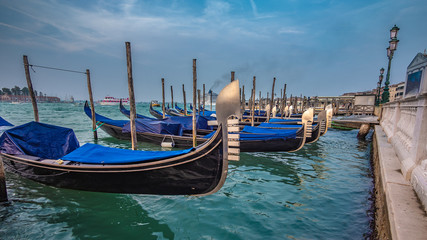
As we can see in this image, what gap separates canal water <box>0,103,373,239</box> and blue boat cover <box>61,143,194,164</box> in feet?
3.03

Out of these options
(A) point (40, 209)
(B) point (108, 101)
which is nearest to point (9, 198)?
(A) point (40, 209)

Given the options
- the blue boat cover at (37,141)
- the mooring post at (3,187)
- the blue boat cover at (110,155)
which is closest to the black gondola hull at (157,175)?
the blue boat cover at (110,155)

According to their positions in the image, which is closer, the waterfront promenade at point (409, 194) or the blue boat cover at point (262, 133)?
the waterfront promenade at point (409, 194)

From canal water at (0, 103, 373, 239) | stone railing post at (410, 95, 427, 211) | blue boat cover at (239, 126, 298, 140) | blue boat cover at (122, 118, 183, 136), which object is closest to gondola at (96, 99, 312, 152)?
blue boat cover at (239, 126, 298, 140)

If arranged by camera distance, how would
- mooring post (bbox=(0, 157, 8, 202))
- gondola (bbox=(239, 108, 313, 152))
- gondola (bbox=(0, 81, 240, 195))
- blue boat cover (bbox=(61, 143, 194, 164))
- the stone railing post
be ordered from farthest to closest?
gondola (bbox=(239, 108, 313, 152)) → mooring post (bbox=(0, 157, 8, 202)) → blue boat cover (bbox=(61, 143, 194, 164)) → gondola (bbox=(0, 81, 240, 195)) → the stone railing post

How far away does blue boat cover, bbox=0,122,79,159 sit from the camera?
4.67 meters

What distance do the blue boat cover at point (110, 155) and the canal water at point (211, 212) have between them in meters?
0.92

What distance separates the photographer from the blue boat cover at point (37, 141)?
467 cm

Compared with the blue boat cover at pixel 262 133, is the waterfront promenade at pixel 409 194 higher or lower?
higher

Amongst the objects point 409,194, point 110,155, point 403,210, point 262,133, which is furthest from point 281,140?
point 110,155

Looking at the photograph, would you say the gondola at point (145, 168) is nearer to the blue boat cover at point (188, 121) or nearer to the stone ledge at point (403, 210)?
the stone ledge at point (403, 210)

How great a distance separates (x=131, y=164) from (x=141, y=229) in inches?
41.4

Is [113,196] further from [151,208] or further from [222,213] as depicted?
[222,213]

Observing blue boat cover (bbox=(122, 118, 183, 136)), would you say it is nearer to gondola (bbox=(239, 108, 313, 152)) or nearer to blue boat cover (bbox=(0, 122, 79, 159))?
gondola (bbox=(239, 108, 313, 152))
